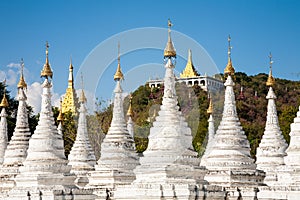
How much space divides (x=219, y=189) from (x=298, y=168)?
2.78 metres

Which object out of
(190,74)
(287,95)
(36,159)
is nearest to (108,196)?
(36,159)

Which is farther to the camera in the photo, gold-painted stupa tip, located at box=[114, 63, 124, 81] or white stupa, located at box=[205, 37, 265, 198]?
gold-painted stupa tip, located at box=[114, 63, 124, 81]

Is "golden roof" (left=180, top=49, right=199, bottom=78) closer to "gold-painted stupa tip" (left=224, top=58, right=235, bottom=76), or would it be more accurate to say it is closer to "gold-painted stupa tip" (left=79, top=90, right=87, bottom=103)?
"gold-painted stupa tip" (left=79, top=90, right=87, bottom=103)

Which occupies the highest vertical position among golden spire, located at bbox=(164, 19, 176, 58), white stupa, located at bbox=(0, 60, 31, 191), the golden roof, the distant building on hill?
the golden roof

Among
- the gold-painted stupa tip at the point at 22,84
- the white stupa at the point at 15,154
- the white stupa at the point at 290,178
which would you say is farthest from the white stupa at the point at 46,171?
the gold-painted stupa tip at the point at 22,84

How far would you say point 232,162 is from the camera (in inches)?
1129

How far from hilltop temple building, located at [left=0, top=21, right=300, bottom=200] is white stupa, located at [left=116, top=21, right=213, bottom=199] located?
0.03m

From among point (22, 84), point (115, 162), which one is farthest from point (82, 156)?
point (22, 84)

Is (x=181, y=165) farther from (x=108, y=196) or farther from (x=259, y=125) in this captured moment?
(x=259, y=125)

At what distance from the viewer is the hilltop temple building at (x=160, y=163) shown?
2500 centimetres

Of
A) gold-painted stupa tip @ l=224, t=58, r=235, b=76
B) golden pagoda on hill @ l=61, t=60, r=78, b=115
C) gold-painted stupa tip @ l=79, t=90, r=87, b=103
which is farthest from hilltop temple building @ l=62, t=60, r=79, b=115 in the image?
gold-painted stupa tip @ l=224, t=58, r=235, b=76

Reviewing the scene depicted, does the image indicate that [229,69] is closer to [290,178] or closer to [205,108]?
[290,178]

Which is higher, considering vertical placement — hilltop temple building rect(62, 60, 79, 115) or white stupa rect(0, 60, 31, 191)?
hilltop temple building rect(62, 60, 79, 115)

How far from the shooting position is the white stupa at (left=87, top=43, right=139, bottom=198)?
30453mm
